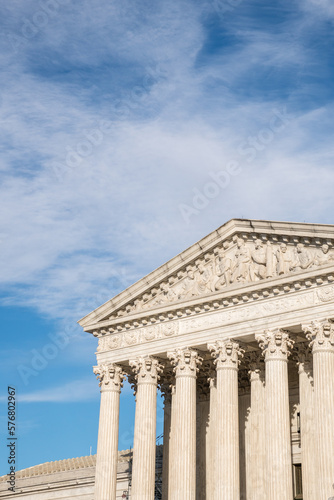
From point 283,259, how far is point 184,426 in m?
9.81

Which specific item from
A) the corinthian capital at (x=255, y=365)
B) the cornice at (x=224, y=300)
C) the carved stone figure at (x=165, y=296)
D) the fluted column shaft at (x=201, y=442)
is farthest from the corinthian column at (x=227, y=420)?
the fluted column shaft at (x=201, y=442)

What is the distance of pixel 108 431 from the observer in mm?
43312

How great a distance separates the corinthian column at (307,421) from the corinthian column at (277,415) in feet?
6.37

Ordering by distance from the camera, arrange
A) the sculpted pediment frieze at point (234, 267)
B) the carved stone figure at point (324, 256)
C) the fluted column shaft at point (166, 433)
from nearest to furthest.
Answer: the carved stone figure at point (324, 256) → the sculpted pediment frieze at point (234, 267) → the fluted column shaft at point (166, 433)

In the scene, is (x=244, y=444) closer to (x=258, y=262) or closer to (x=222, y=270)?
(x=222, y=270)

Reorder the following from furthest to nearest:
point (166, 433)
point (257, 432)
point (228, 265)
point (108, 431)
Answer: point (166, 433) < point (108, 431) < point (257, 432) < point (228, 265)

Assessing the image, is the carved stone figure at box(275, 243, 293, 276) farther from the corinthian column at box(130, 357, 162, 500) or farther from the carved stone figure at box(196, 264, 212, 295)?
the corinthian column at box(130, 357, 162, 500)

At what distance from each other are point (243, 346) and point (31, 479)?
26.3m

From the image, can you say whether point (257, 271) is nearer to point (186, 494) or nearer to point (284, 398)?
Answer: point (284, 398)

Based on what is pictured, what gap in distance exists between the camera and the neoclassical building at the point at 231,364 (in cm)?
3738

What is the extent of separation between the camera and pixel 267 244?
4034 cm

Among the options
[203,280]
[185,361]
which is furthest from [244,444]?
[203,280]

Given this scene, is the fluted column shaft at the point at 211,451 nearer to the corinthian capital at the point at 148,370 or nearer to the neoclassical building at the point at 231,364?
the neoclassical building at the point at 231,364

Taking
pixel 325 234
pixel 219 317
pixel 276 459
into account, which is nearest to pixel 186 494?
pixel 276 459
